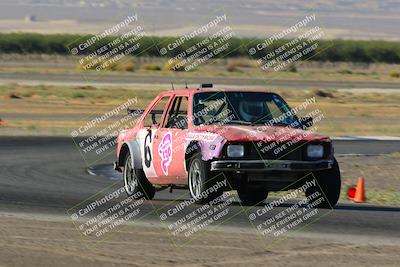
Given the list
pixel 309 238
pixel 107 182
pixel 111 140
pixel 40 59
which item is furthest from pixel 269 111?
pixel 40 59

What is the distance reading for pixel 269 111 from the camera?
15.3m

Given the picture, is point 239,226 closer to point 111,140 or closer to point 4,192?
point 4,192

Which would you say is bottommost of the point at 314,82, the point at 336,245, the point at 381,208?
the point at 314,82

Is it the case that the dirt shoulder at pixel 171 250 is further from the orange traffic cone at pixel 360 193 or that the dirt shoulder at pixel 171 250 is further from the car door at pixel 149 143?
the orange traffic cone at pixel 360 193

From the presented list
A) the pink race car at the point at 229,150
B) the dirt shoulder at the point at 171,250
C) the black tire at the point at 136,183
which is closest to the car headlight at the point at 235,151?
the pink race car at the point at 229,150

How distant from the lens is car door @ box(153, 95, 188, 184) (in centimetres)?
1504

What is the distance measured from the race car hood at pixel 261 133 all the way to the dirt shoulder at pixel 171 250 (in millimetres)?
2175

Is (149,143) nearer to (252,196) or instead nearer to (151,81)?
(252,196)

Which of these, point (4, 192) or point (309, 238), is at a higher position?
point (4, 192)

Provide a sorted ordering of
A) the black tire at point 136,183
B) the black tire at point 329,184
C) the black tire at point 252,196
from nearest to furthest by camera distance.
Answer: the black tire at point 329,184 < the black tire at point 252,196 < the black tire at point 136,183

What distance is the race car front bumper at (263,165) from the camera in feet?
46.1

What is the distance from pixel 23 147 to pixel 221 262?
1731 cm

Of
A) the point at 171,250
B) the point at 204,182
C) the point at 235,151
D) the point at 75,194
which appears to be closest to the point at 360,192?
the point at 235,151

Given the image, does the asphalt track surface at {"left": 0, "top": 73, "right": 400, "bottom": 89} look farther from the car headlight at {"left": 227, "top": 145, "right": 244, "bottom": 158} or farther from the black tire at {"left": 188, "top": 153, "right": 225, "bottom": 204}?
the car headlight at {"left": 227, "top": 145, "right": 244, "bottom": 158}
